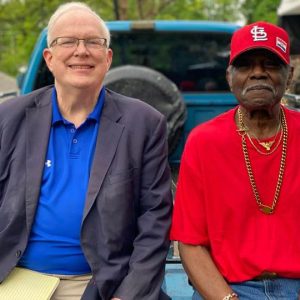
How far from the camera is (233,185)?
2471 millimetres

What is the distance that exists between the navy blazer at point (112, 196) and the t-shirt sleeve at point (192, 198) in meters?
0.17

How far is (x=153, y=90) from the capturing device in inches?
182

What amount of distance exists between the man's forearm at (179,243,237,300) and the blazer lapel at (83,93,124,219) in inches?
16.7

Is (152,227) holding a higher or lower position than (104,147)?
lower

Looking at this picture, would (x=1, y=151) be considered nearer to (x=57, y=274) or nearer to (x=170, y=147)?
(x=57, y=274)

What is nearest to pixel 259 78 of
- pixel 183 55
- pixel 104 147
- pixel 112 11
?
pixel 104 147

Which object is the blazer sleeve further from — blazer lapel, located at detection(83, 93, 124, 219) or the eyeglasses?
the eyeglasses

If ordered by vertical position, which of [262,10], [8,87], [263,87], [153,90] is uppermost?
[263,87]

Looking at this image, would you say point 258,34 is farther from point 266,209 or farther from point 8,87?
point 8,87

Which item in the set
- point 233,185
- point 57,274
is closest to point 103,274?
point 57,274

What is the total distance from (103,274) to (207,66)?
3.53 m

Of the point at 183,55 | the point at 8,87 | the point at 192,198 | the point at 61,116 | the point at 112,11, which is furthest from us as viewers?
the point at 112,11

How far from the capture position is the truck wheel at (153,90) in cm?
456

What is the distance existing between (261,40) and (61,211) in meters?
1.08
